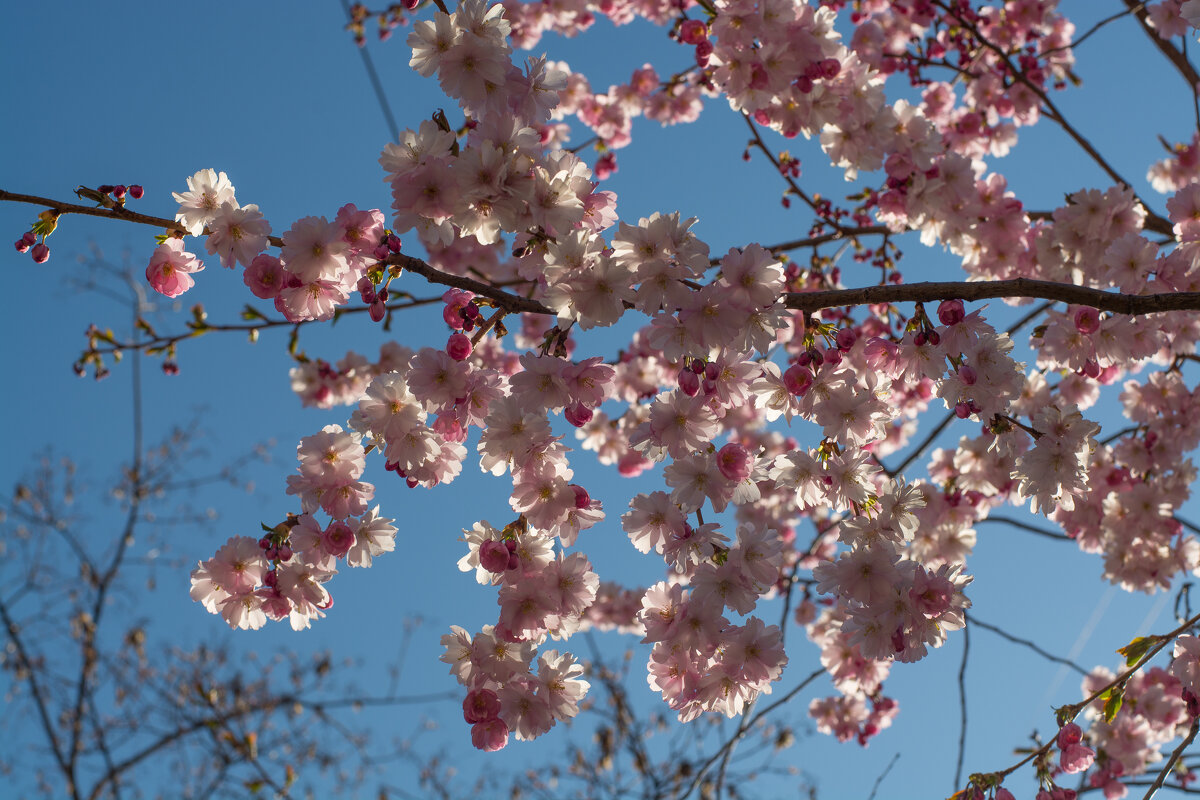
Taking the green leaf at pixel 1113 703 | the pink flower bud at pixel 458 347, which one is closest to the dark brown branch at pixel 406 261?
the pink flower bud at pixel 458 347

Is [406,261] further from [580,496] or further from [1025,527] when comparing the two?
[1025,527]

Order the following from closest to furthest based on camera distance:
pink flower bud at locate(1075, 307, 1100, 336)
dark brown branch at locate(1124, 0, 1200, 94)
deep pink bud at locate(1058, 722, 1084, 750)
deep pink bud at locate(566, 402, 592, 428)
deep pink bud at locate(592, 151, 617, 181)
Result: deep pink bud at locate(566, 402, 592, 428)
deep pink bud at locate(1058, 722, 1084, 750)
pink flower bud at locate(1075, 307, 1100, 336)
dark brown branch at locate(1124, 0, 1200, 94)
deep pink bud at locate(592, 151, 617, 181)

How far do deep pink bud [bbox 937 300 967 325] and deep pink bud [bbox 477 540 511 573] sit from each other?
123cm

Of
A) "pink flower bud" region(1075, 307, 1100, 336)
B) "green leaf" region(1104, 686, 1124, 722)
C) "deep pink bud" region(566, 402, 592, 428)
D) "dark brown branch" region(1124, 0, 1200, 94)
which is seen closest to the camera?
"deep pink bud" region(566, 402, 592, 428)

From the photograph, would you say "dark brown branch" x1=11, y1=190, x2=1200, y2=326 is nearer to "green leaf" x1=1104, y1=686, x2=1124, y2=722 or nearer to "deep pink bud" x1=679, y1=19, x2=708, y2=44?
"green leaf" x1=1104, y1=686, x2=1124, y2=722

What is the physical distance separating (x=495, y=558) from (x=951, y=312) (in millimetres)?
1282

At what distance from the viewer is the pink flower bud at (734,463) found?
6.55 ft

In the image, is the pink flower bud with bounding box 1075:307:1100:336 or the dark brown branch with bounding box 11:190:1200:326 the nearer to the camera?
the dark brown branch with bounding box 11:190:1200:326

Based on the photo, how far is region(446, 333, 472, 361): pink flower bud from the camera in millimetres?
1989

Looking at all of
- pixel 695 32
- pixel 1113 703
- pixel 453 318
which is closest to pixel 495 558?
pixel 453 318

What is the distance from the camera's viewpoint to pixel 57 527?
25.2ft

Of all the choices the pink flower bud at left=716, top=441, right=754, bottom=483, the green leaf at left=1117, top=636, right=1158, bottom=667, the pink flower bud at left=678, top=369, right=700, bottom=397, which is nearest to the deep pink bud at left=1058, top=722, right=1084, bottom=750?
the green leaf at left=1117, top=636, right=1158, bottom=667

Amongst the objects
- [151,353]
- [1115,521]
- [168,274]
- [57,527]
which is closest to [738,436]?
[1115,521]

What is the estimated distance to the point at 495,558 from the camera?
1975 mm
